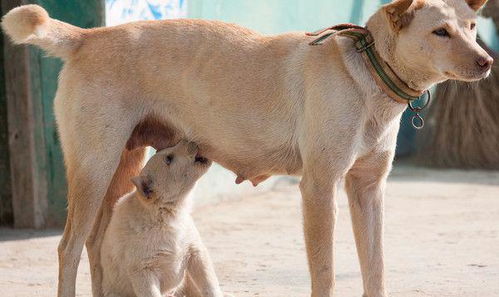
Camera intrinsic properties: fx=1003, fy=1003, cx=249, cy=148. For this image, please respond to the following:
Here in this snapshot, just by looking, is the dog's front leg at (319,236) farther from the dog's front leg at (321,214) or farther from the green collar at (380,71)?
the green collar at (380,71)

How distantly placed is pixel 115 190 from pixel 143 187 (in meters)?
0.52

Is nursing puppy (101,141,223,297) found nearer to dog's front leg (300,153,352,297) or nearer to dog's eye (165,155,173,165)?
dog's eye (165,155,173,165)

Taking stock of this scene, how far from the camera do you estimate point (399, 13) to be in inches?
179

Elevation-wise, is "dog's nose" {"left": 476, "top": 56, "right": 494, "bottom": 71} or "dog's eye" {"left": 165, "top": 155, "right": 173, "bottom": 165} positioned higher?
"dog's nose" {"left": 476, "top": 56, "right": 494, "bottom": 71}

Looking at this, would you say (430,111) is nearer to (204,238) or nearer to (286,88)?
(204,238)

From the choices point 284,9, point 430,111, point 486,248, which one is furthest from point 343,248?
point 430,111

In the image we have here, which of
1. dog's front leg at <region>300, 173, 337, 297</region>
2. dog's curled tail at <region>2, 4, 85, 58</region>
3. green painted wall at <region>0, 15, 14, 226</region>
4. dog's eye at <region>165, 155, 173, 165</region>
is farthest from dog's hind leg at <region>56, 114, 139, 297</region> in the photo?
green painted wall at <region>0, 15, 14, 226</region>

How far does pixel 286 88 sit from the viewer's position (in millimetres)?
4926

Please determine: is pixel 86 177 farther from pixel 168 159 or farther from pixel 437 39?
pixel 437 39

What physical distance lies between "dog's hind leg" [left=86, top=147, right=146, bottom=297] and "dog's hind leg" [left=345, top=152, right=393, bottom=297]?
1.23 m

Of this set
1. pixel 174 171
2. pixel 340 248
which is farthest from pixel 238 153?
pixel 340 248

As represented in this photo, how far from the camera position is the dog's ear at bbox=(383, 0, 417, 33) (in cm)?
453

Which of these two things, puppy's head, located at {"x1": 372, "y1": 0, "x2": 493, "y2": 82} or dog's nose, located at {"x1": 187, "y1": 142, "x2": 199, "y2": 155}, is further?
dog's nose, located at {"x1": 187, "y1": 142, "x2": 199, "y2": 155}

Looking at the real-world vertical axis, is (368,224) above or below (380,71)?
below
